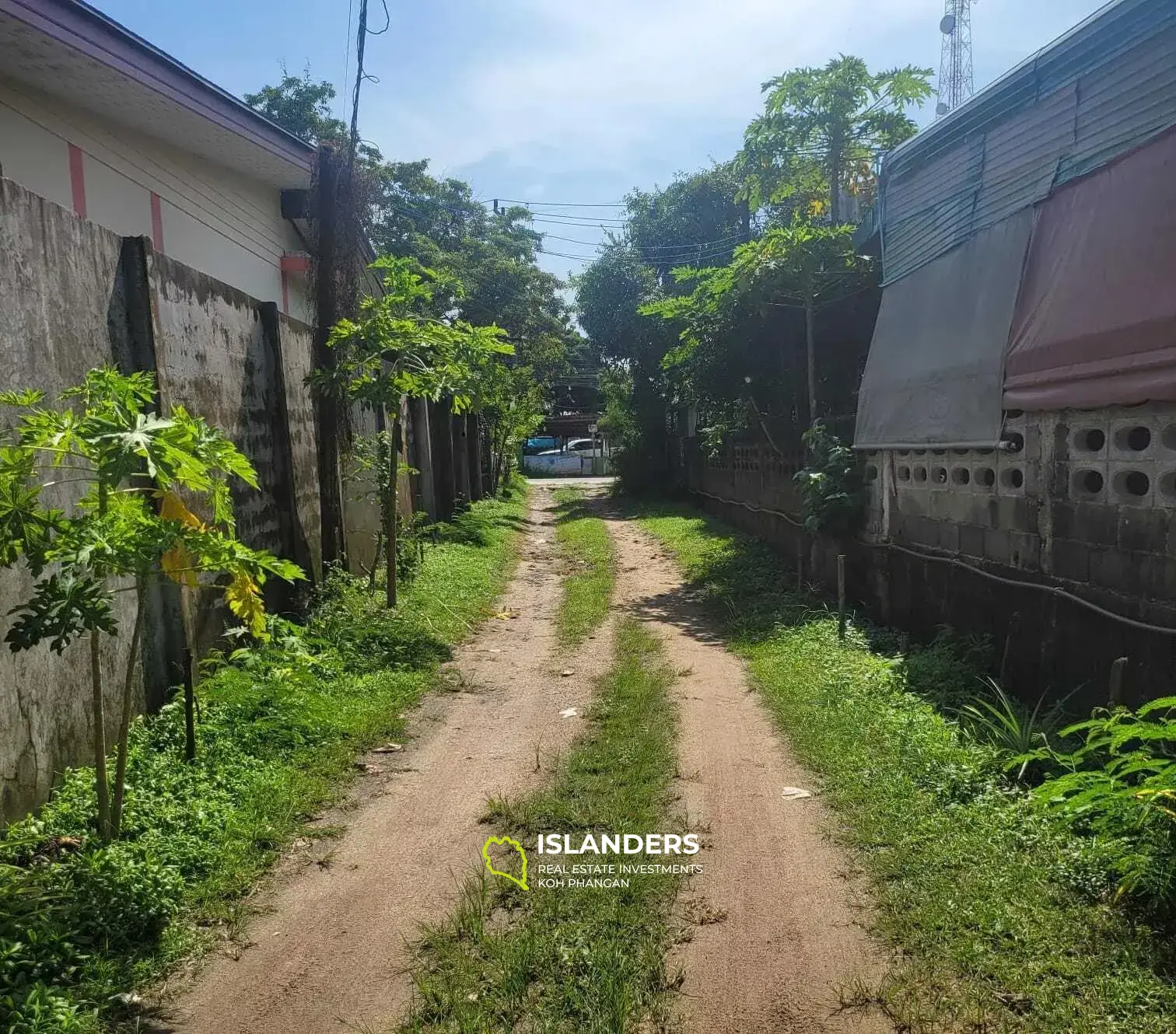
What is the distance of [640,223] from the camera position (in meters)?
24.3

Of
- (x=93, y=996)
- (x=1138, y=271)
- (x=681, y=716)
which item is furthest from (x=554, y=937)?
(x=1138, y=271)

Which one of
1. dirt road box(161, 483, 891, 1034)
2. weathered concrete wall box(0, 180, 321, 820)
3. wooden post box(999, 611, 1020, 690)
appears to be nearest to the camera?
dirt road box(161, 483, 891, 1034)

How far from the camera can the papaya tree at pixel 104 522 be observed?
2.60 metres

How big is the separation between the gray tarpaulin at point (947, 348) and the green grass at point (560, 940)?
339 cm

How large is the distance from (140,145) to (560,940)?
291 inches

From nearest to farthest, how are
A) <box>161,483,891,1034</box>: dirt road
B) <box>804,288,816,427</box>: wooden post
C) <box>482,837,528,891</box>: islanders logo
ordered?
<box>161,483,891,1034</box>: dirt road < <box>482,837,528,891</box>: islanders logo < <box>804,288,816,427</box>: wooden post

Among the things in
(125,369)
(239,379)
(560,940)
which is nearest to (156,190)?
(239,379)

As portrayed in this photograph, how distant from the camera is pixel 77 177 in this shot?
250 inches

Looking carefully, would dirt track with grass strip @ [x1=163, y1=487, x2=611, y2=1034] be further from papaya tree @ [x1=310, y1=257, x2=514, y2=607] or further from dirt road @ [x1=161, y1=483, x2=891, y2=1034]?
papaya tree @ [x1=310, y1=257, x2=514, y2=607]

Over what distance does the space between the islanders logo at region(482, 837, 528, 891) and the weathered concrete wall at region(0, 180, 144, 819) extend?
1768mm

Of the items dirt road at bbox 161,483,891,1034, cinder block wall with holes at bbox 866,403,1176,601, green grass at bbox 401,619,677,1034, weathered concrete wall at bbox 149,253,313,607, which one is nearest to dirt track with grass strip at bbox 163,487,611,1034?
dirt road at bbox 161,483,891,1034

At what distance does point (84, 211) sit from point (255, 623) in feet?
15.4

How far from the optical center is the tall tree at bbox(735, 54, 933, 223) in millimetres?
9906

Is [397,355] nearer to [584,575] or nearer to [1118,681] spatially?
[584,575]
